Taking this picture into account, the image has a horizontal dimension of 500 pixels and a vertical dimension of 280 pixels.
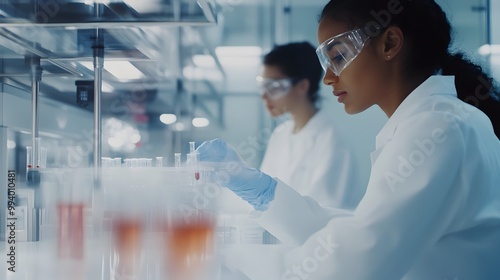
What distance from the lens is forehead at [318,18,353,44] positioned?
117 cm

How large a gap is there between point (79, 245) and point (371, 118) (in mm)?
3534

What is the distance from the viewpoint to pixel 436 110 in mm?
956

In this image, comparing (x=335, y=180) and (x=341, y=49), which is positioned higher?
(x=341, y=49)

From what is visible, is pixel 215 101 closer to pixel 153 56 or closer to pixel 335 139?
pixel 335 139

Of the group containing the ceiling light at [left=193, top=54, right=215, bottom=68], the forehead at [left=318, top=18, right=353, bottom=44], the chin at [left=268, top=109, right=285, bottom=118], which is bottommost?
the chin at [left=268, top=109, right=285, bottom=118]

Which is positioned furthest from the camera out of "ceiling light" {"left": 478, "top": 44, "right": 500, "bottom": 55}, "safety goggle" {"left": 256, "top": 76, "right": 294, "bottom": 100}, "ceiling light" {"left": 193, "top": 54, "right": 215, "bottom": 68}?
"ceiling light" {"left": 193, "top": 54, "right": 215, "bottom": 68}

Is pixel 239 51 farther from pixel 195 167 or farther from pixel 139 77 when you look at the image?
pixel 195 167

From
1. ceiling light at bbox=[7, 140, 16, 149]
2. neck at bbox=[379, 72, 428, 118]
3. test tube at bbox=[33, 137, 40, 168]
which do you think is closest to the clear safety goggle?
neck at bbox=[379, 72, 428, 118]

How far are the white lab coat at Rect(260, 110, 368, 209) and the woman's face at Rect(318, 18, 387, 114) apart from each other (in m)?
0.93

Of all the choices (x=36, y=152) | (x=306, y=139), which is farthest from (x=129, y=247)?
(x=306, y=139)


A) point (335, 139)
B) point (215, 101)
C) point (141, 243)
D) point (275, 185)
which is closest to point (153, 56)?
point (275, 185)

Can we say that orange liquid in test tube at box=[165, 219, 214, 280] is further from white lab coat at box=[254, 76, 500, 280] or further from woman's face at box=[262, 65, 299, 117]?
woman's face at box=[262, 65, 299, 117]

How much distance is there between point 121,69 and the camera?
1.55 metres

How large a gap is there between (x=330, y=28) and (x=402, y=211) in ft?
1.62
